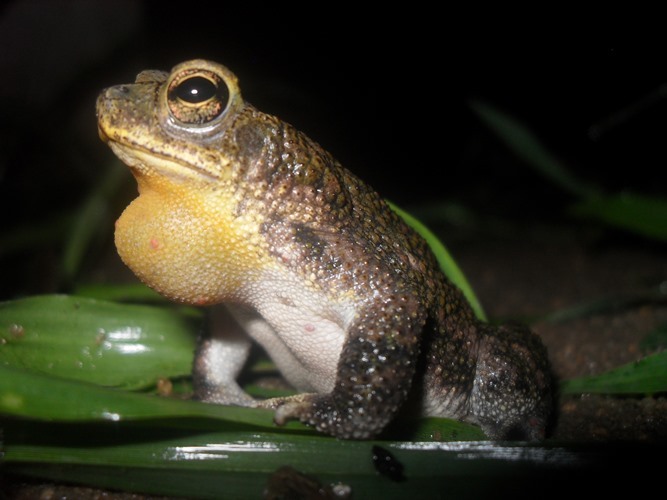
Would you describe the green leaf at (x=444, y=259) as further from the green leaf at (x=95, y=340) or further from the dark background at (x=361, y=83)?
the dark background at (x=361, y=83)

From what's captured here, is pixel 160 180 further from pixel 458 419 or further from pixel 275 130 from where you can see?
pixel 458 419

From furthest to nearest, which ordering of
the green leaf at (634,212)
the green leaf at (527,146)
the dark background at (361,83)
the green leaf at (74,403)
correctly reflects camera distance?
the dark background at (361,83) → the green leaf at (527,146) → the green leaf at (634,212) → the green leaf at (74,403)

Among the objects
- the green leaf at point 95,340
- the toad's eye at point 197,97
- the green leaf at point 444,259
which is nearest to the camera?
the toad's eye at point 197,97

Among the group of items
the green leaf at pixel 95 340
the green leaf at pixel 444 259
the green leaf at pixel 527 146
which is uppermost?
the green leaf at pixel 527 146

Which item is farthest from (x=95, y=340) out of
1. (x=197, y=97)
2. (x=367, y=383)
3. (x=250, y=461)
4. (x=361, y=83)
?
(x=361, y=83)

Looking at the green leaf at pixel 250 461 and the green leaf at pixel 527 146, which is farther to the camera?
the green leaf at pixel 527 146

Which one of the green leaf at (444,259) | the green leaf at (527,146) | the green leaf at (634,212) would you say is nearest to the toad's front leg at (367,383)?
the green leaf at (444,259)

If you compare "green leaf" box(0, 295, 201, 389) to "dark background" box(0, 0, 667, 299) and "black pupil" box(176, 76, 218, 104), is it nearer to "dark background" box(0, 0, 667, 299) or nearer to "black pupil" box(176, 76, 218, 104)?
"black pupil" box(176, 76, 218, 104)
